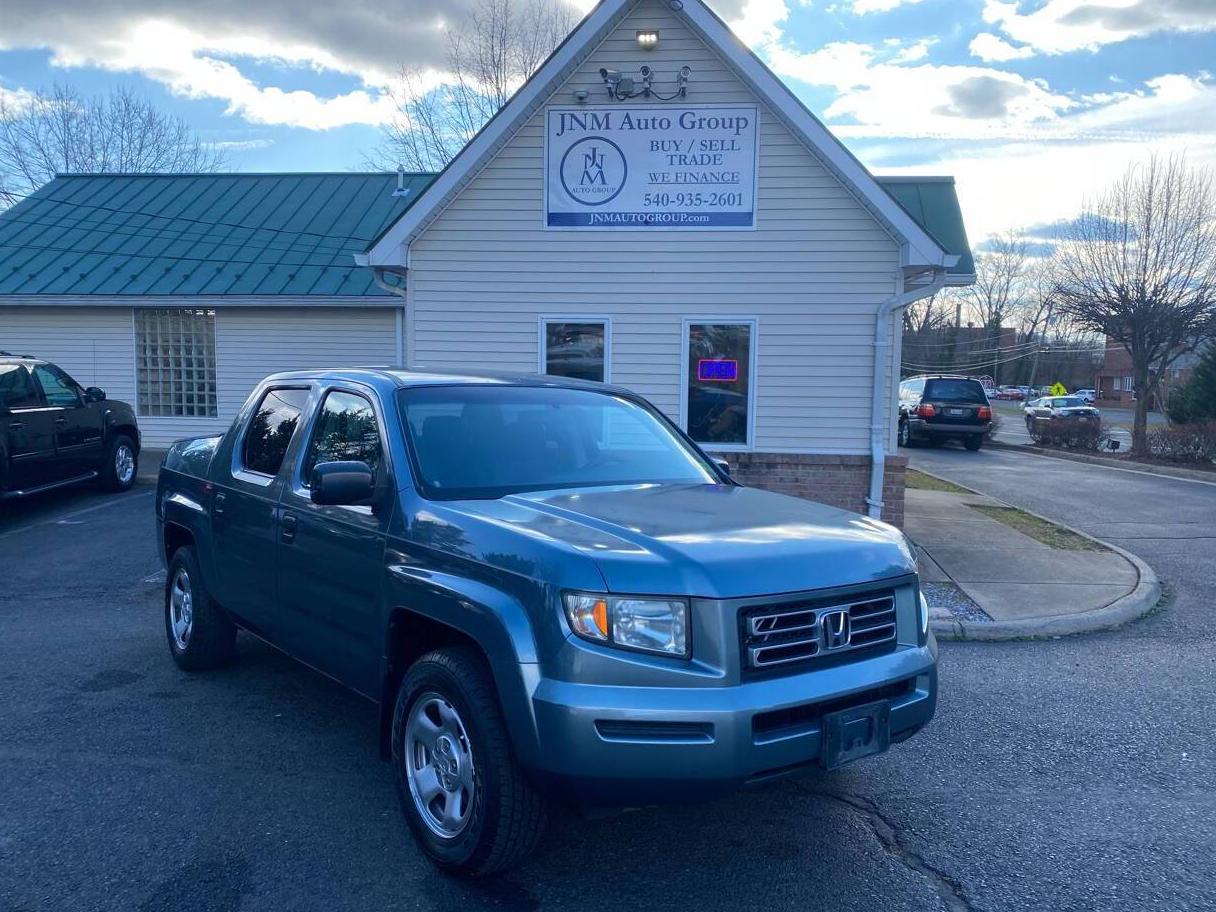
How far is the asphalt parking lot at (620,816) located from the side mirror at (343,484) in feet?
4.38

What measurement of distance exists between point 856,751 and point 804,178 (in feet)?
28.0

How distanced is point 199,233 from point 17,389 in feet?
27.7

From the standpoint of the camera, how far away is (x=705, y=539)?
3410 millimetres

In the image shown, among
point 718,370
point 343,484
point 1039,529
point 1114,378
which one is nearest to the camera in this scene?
point 343,484

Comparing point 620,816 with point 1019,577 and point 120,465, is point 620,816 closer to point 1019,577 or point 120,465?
point 1019,577

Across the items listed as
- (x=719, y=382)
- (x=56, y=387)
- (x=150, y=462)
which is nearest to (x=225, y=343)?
(x=150, y=462)

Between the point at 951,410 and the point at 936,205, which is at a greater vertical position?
the point at 936,205

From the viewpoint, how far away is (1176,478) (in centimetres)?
1920

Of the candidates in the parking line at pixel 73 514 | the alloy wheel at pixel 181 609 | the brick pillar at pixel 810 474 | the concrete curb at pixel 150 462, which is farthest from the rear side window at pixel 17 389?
the brick pillar at pixel 810 474

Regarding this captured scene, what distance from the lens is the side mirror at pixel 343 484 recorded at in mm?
3811

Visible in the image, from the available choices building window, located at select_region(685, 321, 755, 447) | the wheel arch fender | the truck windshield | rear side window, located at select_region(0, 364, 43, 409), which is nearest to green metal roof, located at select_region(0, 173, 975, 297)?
rear side window, located at select_region(0, 364, 43, 409)

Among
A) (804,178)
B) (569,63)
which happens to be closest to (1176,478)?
(804,178)

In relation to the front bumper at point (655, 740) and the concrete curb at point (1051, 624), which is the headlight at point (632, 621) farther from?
the concrete curb at point (1051, 624)

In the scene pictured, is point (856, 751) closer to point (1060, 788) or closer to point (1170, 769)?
point (1060, 788)
